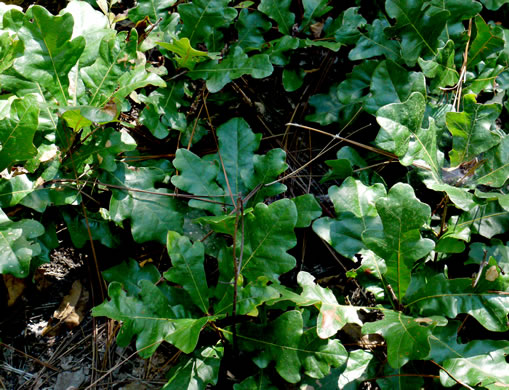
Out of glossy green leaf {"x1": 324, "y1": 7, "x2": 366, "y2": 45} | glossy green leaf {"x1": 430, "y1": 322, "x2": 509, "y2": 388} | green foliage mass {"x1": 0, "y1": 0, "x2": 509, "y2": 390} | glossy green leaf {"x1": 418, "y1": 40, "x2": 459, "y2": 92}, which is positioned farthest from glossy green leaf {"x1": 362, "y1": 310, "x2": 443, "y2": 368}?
glossy green leaf {"x1": 324, "y1": 7, "x2": 366, "y2": 45}

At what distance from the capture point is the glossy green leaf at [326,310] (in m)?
1.55

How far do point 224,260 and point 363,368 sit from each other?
603mm

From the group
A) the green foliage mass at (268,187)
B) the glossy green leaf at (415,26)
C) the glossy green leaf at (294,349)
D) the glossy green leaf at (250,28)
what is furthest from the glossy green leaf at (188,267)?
the glossy green leaf at (415,26)

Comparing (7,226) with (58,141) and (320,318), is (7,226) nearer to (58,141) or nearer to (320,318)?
(58,141)

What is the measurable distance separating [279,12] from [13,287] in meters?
1.56

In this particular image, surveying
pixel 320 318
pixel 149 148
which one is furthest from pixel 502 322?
pixel 149 148

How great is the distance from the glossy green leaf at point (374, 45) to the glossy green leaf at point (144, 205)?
1.00 metres

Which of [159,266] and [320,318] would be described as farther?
[159,266]

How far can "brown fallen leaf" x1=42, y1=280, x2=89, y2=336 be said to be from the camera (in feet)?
5.94

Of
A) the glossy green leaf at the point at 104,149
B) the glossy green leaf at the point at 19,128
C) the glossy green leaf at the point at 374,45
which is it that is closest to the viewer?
the glossy green leaf at the point at 19,128

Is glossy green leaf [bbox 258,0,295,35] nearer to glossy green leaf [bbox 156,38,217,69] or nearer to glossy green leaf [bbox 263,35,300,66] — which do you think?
glossy green leaf [bbox 263,35,300,66]

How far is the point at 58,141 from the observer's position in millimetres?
1778

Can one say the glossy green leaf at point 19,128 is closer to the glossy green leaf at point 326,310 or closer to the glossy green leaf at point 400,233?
the glossy green leaf at point 326,310

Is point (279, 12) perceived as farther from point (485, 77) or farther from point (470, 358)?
point (470, 358)
